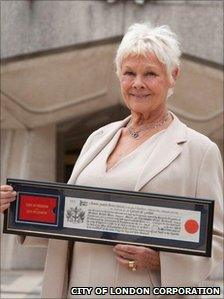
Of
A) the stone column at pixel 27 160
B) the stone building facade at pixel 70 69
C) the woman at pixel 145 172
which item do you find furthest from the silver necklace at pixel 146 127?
the stone column at pixel 27 160

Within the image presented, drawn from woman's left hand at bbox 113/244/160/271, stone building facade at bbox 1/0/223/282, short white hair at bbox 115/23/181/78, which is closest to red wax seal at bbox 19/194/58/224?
woman's left hand at bbox 113/244/160/271

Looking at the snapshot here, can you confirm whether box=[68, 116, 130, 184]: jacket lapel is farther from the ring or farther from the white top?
the ring

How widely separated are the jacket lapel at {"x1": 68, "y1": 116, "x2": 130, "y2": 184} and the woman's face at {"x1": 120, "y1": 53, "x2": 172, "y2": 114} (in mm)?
158

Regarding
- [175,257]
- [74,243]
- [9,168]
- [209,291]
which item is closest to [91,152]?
[74,243]

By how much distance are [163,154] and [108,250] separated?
0.35 meters

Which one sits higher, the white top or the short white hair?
the short white hair

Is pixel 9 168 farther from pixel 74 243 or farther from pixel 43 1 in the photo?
pixel 74 243

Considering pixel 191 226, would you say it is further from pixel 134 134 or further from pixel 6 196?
pixel 6 196

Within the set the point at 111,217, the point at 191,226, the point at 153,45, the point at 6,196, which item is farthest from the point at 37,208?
the point at 153,45

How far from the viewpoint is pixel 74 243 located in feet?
6.02

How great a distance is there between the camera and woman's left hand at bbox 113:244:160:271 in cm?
167

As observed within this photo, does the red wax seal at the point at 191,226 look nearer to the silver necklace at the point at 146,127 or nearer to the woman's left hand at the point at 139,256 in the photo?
the woman's left hand at the point at 139,256

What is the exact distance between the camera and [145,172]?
1.71 m

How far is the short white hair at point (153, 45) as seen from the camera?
1.76 metres
